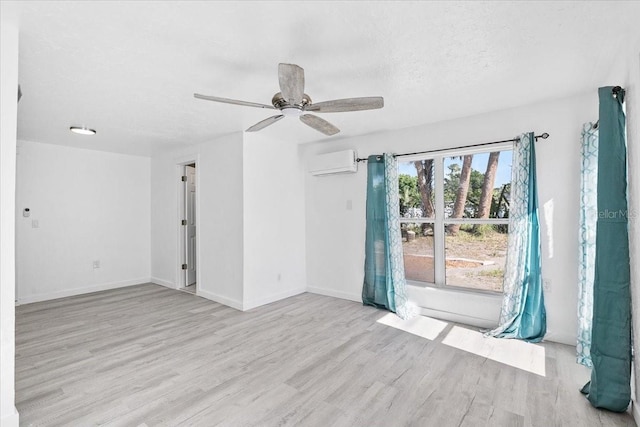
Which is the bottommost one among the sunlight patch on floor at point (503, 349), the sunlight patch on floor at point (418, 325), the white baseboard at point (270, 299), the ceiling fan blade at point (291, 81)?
the sunlight patch on floor at point (418, 325)

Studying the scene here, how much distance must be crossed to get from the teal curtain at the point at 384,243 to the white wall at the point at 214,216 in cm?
170

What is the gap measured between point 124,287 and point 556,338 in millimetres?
6125

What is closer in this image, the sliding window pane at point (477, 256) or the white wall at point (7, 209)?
the white wall at point (7, 209)

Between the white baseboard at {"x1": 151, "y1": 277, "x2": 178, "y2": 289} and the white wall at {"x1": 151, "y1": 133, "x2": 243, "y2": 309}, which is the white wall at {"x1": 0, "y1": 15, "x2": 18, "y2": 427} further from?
the white baseboard at {"x1": 151, "y1": 277, "x2": 178, "y2": 289}

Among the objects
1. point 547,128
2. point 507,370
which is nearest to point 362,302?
point 507,370

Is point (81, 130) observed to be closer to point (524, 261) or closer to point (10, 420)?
point (10, 420)

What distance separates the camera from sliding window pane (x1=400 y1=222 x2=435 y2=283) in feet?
12.7

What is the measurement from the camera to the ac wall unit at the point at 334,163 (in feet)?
13.7

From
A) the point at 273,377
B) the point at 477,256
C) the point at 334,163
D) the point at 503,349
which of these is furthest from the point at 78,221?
the point at 503,349

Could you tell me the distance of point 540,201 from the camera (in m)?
3.02

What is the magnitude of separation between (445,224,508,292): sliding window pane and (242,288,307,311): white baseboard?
218 centimetres

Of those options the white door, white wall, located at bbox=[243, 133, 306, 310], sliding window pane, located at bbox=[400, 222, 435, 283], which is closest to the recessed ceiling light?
the white door

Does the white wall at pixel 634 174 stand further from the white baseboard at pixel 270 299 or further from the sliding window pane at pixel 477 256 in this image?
the white baseboard at pixel 270 299

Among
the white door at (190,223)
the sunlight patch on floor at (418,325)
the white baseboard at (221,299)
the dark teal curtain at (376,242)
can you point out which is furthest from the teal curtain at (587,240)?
the white door at (190,223)
